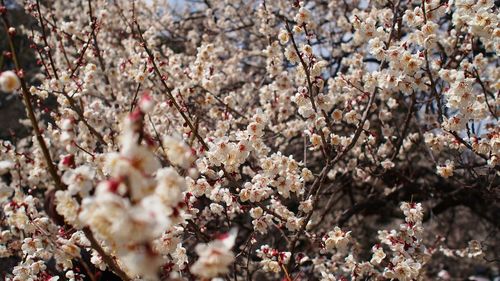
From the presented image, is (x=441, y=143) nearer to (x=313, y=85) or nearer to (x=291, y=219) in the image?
(x=313, y=85)

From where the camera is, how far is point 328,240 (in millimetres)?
3248

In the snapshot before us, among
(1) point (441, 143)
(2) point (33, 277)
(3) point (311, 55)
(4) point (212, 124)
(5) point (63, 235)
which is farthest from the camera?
(4) point (212, 124)

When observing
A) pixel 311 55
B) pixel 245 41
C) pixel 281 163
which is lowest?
pixel 281 163

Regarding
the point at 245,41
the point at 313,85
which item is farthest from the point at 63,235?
the point at 245,41

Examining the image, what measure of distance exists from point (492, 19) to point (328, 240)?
1749mm

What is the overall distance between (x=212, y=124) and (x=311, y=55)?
2.77m

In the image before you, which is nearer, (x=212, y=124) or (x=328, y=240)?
(x=328, y=240)

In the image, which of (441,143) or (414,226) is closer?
(414,226)

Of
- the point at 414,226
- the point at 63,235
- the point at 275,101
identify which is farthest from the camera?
the point at 275,101

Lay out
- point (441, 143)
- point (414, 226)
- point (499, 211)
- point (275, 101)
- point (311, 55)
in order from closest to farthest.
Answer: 1. point (414, 226)
2. point (311, 55)
3. point (441, 143)
4. point (275, 101)
5. point (499, 211)

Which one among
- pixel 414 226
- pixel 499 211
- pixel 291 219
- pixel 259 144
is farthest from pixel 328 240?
pixel 499 211

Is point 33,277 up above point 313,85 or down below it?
below

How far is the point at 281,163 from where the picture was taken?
3.29m

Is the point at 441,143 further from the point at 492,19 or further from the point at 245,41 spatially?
the point at 245,41
